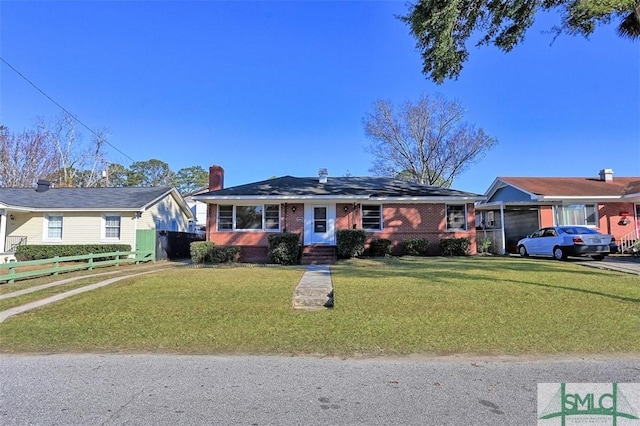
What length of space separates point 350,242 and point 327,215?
2170 mm

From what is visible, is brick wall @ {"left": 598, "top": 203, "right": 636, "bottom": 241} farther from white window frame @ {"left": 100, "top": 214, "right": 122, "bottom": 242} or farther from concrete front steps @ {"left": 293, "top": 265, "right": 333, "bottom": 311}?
white window frame @ {"left": 100, "top": 214, "right": 122, "bottom": 242}

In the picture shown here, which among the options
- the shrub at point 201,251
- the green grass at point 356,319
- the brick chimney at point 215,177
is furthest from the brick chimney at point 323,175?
the green grass at point 356,319

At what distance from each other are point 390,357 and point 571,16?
42.1 ft

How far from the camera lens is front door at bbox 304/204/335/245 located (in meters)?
18.0

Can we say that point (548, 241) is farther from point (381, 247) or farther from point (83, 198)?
point (83, 198)

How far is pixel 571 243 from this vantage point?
15.0 meters

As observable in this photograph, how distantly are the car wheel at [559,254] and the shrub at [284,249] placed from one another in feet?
35.9

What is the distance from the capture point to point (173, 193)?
25.3 m

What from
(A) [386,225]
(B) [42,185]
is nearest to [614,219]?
(A) [386,225]

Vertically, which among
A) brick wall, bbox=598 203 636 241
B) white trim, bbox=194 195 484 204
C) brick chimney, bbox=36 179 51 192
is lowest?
brick wall, bbox=598 203 636 241

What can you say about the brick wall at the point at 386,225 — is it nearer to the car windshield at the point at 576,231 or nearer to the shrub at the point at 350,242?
the shrub at the point at 350,242

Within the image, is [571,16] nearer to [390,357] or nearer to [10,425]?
[390,357]

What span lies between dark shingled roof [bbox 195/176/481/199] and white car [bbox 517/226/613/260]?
358 cm


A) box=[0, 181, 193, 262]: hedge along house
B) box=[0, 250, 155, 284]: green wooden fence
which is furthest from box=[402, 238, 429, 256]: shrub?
box=[0, 181, 193, 262]: hedge along house
